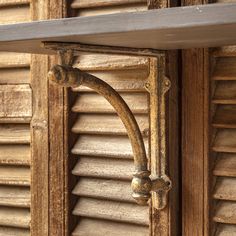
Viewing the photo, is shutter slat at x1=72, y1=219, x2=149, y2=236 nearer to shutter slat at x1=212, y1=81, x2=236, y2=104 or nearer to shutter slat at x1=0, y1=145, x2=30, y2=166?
shutter slat at x1=0, y1=145, x2=30, y2=166

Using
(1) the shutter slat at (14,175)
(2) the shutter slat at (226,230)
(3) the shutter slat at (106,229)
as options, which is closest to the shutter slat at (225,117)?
(2) the shutter slat at (226,230)

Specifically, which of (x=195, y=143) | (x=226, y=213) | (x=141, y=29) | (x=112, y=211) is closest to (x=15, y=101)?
(x=112, y=211)

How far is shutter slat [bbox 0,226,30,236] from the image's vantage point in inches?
70.2

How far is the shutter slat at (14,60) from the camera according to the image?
1750 mm

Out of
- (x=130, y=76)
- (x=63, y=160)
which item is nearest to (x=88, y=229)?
(x=63, y=160)

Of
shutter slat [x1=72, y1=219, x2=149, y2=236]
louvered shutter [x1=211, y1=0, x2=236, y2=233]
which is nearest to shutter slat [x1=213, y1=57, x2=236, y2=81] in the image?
louvered shutter [x1=211, y1=0, x2=236, y2=233]

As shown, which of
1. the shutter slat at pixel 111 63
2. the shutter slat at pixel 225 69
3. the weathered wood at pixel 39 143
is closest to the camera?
the shutter slat at pixel 225 69

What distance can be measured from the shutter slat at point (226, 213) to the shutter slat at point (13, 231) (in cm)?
60

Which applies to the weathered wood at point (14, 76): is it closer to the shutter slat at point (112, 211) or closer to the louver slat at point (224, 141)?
the shutter slat at point (112, 211)

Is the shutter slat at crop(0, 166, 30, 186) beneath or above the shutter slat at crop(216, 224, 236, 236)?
above

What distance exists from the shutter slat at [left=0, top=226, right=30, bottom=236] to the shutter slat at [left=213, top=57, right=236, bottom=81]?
0.74 metres

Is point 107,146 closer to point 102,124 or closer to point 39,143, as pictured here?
point 102,124

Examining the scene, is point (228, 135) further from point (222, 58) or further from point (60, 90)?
point (60, 90)

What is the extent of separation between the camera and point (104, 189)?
5.29 feet
